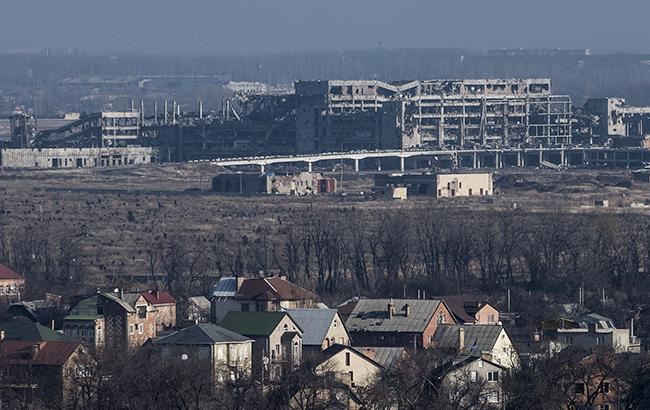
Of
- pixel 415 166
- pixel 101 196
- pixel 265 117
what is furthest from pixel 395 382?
pixel 265 117

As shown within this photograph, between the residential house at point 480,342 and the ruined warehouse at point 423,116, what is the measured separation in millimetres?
74591

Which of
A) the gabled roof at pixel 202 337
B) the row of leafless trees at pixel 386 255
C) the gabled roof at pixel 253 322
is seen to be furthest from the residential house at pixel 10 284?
the gabled roof at pixel 202 337

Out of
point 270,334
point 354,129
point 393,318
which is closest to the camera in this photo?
point 270,334

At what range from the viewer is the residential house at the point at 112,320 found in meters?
46.9

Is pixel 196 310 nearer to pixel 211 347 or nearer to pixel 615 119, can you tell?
pixel 211 347

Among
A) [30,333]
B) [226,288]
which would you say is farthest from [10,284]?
[30,333]

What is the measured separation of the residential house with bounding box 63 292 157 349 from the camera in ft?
154

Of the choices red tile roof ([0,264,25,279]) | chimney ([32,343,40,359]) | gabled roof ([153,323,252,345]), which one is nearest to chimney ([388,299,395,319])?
gabled roof ([153,323,252,345])

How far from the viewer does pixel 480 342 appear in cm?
4409

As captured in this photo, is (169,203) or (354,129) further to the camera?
(354,129)

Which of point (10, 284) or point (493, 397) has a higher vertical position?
point (493, 397)

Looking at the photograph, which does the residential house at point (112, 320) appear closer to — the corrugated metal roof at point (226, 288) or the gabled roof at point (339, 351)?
the corrugated metal roof at point (226, 288)

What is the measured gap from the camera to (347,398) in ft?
127

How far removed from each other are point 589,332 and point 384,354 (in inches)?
191
